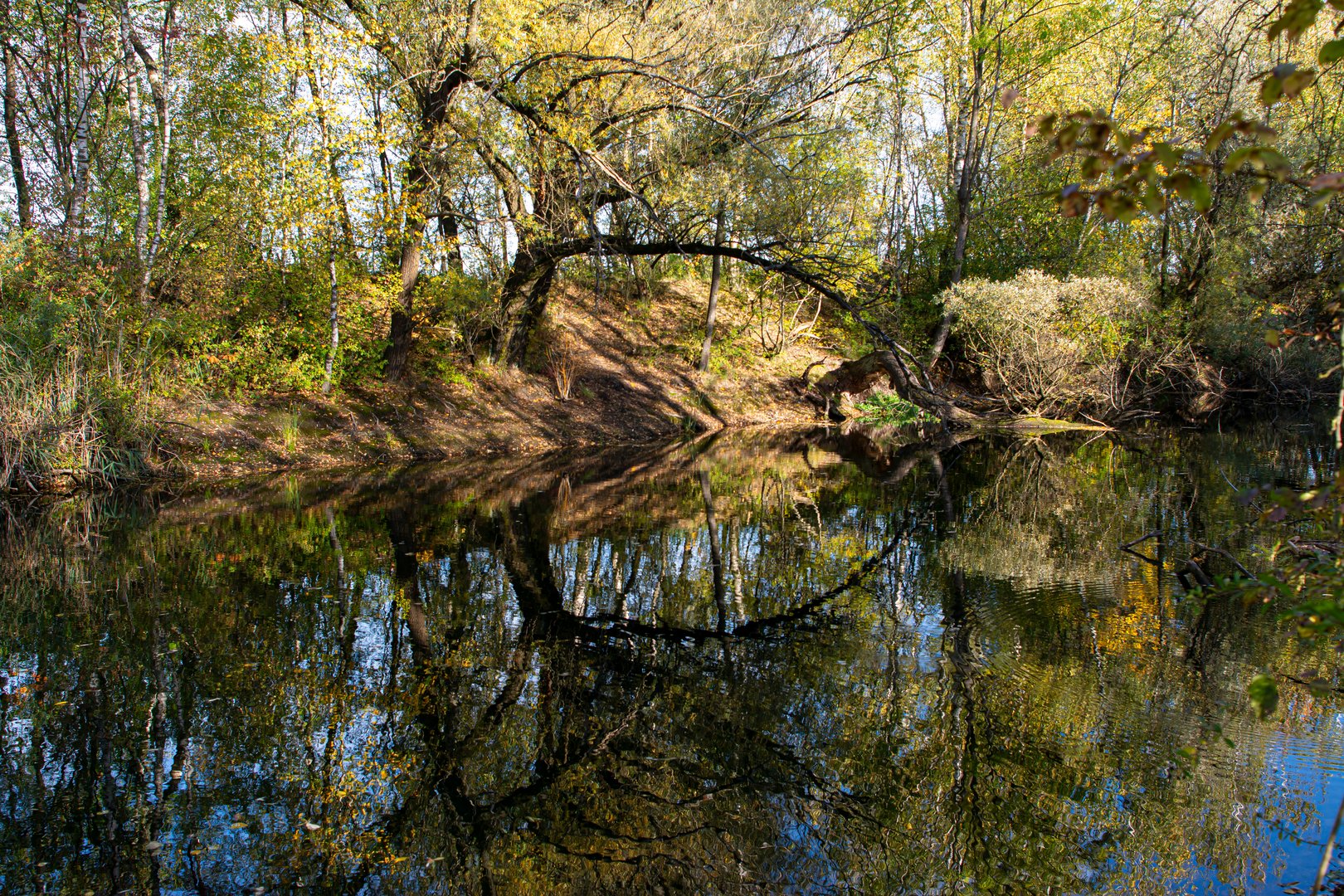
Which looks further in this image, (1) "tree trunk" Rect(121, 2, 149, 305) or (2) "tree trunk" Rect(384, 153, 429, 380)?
(2) "tree trunk" Rect(384, 153, 429, 380)

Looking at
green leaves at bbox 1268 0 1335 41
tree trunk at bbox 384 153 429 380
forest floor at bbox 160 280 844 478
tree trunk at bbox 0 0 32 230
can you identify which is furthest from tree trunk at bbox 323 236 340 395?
green leaves at bbox 1268 0 1335 41

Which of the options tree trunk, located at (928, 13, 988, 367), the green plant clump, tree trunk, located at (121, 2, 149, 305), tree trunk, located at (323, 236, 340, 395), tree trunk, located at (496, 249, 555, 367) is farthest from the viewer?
the green plant clump

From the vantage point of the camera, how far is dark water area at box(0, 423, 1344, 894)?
149 inches

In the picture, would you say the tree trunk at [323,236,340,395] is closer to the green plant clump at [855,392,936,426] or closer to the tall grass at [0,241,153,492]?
the tall grass at [0,241,153,492]

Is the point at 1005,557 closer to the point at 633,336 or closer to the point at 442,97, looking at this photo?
the point at 442,97

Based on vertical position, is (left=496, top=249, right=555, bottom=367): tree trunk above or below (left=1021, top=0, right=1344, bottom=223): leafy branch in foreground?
above

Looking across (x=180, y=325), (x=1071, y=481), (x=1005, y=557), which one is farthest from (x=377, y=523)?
(x=1071, y=481)

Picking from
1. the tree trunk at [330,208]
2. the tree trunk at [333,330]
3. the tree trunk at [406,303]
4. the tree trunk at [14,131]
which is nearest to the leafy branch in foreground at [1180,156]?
the tree trunk at [330,208]

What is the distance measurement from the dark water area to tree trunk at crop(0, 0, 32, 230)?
15.0 meters

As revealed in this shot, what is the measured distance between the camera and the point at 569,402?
21.8 metres

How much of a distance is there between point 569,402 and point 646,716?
55.8ft

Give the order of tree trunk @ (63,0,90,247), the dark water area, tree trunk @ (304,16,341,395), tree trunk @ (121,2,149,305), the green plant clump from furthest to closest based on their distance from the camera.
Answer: the green plant clump < tree trunk @ (63,0,90,247) < tree trunk @ (121,2,149,305) < tree trunk @ (304,16,341,395) < the dark water area

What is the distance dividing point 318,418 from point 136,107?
639 centimetres

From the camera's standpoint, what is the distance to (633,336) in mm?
26938
